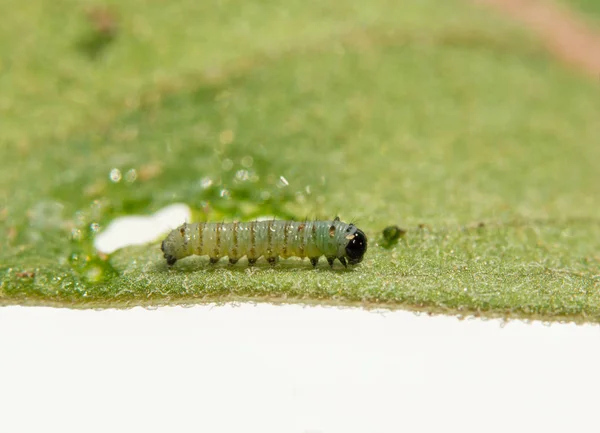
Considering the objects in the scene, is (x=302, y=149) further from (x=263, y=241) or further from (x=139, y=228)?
(x=139, y=228)

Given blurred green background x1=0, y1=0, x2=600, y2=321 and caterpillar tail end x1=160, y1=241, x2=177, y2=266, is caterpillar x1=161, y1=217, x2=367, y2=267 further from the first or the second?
blurred green background x1=0, y1=0, x2=600, y2=321

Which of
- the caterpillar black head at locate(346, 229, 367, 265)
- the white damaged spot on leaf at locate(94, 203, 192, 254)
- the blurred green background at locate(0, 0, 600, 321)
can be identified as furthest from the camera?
the white damaged spot on leaf at locate(94, 203, 192, 254)

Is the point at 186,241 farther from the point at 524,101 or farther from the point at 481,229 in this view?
the point at 524,101

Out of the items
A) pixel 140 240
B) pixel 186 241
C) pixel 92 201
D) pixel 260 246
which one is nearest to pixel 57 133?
pixel 92 201

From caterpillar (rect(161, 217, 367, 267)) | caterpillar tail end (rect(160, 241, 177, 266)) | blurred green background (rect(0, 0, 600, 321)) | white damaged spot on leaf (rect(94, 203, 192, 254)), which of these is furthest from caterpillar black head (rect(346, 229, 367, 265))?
white damaged spot on leaf (rect(94, 203, 192, 254))

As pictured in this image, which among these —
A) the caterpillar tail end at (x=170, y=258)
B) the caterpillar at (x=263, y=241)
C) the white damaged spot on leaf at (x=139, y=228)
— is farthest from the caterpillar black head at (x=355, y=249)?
the white damaged spot on leaf at (x=139, y=228)

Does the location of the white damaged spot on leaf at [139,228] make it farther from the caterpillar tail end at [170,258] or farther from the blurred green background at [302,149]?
the caterpillar tail end at [170,258]
